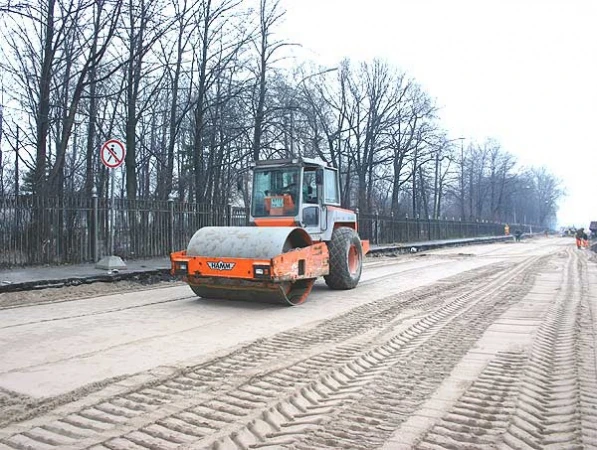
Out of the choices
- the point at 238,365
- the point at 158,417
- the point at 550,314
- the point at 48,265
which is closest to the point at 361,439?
the point at 158,417

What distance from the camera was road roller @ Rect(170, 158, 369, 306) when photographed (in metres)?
8.22

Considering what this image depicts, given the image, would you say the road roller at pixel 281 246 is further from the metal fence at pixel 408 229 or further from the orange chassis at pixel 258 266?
the metal fence at pixel 408 229

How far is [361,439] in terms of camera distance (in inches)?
134

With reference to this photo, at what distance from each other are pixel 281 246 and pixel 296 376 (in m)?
3.60

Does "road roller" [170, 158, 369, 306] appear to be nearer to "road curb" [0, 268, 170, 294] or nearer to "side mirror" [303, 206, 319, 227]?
"side mirror" [303, 206, 319, 227]

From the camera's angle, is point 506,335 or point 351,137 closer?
point 506,335

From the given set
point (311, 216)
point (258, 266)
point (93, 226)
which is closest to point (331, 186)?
point (311, 216)

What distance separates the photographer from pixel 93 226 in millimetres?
14008

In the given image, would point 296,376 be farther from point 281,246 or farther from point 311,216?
point 311,216

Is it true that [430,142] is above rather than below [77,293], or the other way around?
above

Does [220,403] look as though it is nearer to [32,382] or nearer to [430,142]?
[32,382]

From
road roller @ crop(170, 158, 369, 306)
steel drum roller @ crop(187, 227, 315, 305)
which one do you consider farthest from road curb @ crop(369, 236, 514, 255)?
steel drum roller @ crop(187, 227, 315, 305)

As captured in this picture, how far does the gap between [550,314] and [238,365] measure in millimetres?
5288

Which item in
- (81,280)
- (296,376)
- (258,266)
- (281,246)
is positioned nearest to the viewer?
(296,376)
